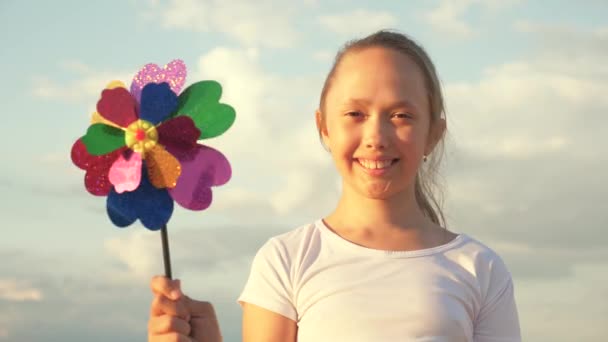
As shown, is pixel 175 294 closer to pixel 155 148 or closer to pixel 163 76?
pixel 155 148

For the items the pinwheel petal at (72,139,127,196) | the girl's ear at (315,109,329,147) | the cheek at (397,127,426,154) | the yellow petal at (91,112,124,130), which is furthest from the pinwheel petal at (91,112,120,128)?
the cheek at (397,127,426,154)

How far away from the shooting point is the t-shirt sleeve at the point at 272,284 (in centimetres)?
520

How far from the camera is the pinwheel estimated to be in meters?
5.01

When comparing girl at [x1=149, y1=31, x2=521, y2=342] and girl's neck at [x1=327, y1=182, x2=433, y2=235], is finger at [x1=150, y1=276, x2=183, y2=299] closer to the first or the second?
girl at [x1=149, y1=31, x2=521, y2=342]

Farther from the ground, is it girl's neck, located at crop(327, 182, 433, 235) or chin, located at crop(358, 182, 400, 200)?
chin, located at crop(358, 182, 400, 200)

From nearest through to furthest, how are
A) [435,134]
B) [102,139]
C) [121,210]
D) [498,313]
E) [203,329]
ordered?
[203,329] → [121,210] → [102,139] → [498,313] → [435,134]

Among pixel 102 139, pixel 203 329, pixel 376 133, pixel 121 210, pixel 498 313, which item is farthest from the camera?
pixel 498 313

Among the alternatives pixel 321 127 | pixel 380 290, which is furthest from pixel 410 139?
pixel 380 290

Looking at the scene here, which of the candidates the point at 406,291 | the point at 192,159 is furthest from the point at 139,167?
the point at 406,291

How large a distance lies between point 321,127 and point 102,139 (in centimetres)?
89

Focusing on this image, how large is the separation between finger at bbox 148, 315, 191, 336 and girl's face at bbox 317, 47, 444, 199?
90 centimetres

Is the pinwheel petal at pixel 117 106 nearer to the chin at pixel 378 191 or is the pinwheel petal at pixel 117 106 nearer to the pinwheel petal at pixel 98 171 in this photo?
the pinwheel petal at pixel 98 171

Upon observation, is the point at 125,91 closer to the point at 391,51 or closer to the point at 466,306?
the point at 391,51

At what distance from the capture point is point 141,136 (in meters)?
5.05
